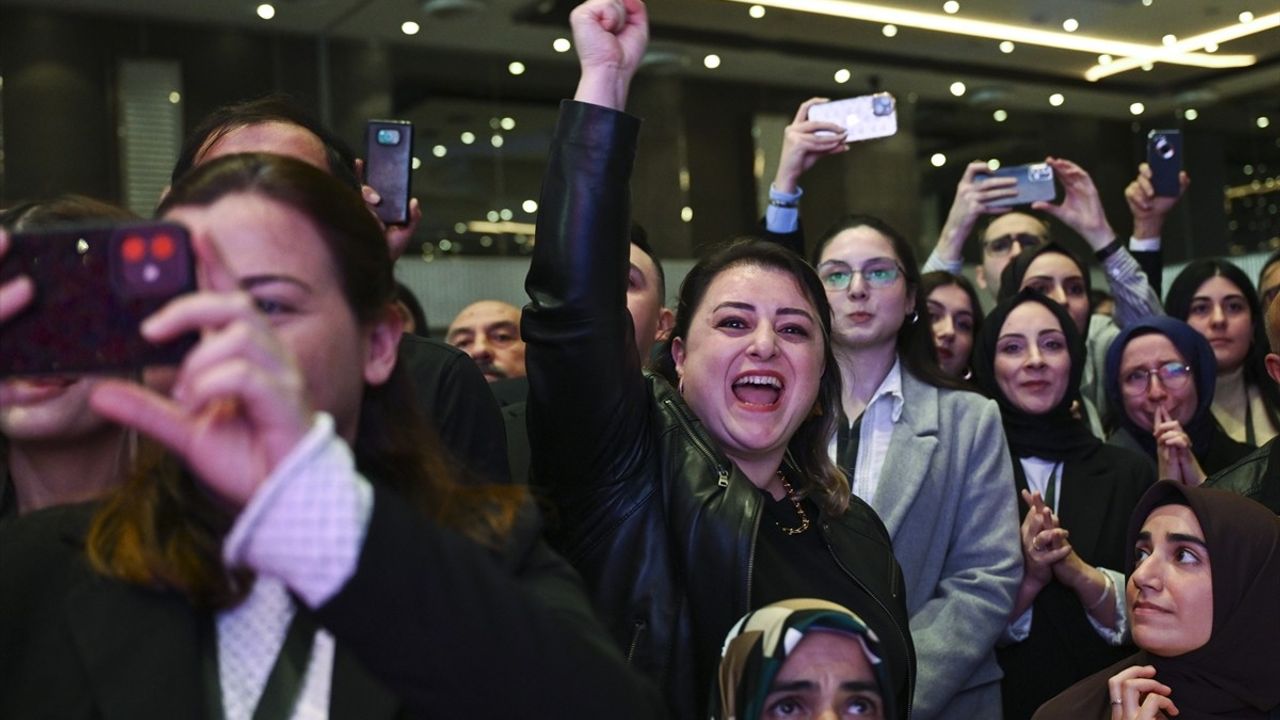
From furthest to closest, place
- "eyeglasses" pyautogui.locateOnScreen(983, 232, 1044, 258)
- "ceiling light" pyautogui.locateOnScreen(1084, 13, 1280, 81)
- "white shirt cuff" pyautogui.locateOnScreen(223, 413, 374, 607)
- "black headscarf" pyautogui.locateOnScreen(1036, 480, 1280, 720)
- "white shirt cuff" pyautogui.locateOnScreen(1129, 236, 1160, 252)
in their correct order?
"ceiling light" pyautogui.locateOnScreen(1084, 13, 1280, 81), "eyeglasses" pyautogui.locateOnScreen(983, 232, 1044, 258), "white shirt cuff" pyautogui.locateOnScreen(1129, 236, 1160, 252), "black headscarf" pyautogui.locateOnScreen(1036, 480, 1280, 720), "white shirt cuff" pyautogui.locateOnScreen(223, 413, 374, 607)

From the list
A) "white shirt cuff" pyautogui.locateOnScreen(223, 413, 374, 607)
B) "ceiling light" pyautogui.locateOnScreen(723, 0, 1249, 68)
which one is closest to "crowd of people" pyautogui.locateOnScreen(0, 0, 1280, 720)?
"white shirt cuff" pyautogui.locateOnScreen(223, 413, 374, 607)

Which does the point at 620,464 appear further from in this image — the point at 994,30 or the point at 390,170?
the point at 994,30

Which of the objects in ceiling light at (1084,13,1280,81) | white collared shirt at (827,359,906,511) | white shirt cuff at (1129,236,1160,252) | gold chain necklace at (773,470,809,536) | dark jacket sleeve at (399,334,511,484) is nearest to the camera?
dark jacket sleeve at (399,334,511,484)

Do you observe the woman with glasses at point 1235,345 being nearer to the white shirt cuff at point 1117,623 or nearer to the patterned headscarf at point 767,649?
the white shirt cuff at point 1117,623

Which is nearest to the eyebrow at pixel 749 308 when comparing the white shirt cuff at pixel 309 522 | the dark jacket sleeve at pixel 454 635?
the dark jacket sleeve at pixel 454 635

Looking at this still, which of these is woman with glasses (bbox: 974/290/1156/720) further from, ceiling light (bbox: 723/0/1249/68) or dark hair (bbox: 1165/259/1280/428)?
ceiling light (bbox: 723/0/1249/68)

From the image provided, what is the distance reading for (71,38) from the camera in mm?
9969

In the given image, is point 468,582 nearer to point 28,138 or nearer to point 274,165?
point 274,165

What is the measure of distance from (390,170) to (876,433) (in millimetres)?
1349

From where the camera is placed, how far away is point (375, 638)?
1.06 m

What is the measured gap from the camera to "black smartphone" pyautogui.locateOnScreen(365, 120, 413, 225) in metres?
2.54

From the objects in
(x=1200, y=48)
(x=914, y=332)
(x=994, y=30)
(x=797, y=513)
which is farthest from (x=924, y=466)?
(x=1200, y=48)

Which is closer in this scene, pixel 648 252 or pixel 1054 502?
pixel 648 252

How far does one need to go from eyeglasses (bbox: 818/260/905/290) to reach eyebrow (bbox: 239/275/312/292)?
2.35m
